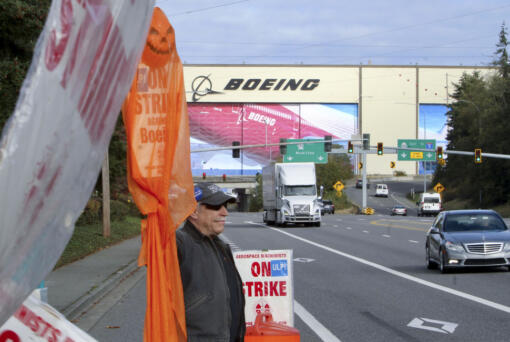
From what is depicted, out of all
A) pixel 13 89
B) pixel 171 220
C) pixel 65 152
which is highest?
pixel 13 89

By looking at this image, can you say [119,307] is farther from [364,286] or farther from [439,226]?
[439,226]

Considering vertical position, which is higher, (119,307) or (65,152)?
(65,152)

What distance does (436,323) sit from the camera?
37.6ft

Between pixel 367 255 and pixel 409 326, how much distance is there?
13908 millimetres

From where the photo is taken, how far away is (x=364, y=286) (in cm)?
1636

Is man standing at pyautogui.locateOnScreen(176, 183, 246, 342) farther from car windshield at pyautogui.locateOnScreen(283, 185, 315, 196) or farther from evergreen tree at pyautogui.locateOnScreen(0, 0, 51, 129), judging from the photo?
car windshield at pyautogui.locateOnScreen(283, 185, 315, 196)

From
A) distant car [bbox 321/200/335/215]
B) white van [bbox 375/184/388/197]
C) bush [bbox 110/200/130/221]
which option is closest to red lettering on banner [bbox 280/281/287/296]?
bush [bbox 110/200/130/221]

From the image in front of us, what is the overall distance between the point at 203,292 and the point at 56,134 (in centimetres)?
248

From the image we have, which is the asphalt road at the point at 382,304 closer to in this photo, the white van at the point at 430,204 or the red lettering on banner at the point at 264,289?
the red lettering on banner at the point at 264,289

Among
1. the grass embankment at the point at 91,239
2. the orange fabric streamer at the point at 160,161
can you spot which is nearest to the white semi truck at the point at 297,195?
the grass embankment at the point at 91,239

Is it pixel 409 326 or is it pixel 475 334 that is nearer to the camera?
pixel 475 334

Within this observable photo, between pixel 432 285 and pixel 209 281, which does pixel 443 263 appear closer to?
pixel 432 285

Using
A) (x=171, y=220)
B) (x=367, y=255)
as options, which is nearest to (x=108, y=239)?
(x=367, y=255)

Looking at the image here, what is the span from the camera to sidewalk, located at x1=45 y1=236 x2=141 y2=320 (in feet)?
43.7
